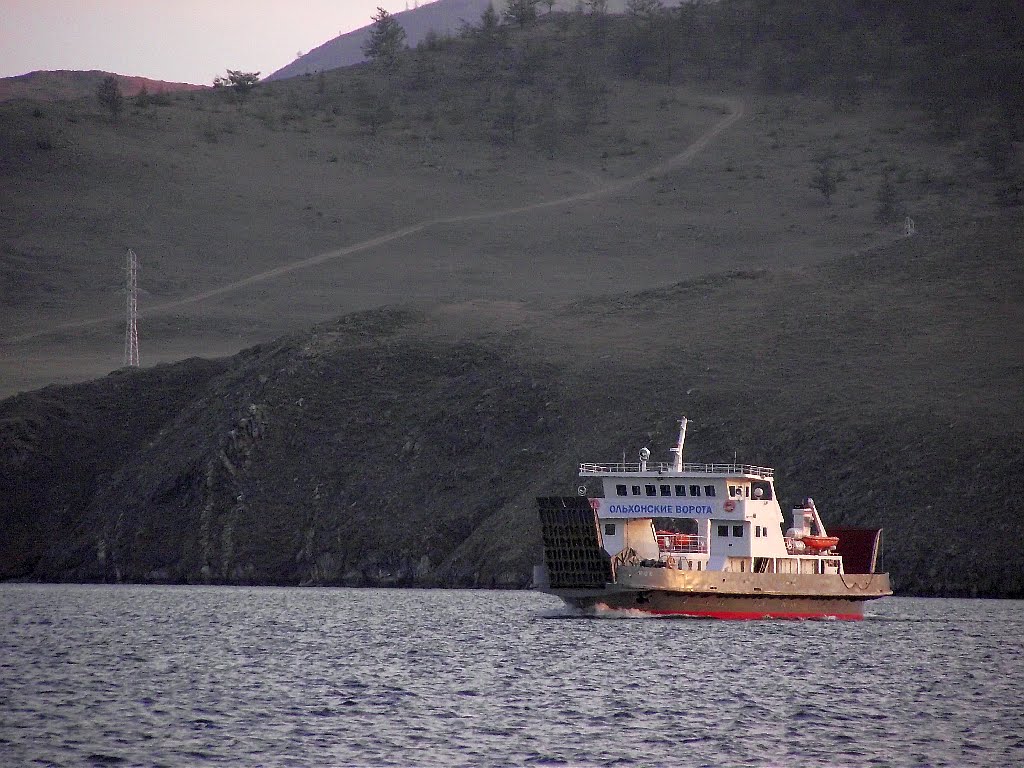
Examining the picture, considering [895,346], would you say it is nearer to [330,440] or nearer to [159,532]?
[330,440]

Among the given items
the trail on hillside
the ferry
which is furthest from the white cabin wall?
the trail on hillside

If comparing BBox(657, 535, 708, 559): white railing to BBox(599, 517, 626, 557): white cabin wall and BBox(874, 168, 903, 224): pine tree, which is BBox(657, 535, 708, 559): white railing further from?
BBox(874, 168, 903, 224): pine tree

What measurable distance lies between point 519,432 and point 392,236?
71.2 m

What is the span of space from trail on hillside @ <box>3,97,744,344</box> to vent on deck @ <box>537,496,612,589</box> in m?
85.2

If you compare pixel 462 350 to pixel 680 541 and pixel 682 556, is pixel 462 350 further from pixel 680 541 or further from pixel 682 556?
pixel 682 556

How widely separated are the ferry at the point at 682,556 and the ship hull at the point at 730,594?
0.04 meters

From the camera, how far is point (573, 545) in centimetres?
6700

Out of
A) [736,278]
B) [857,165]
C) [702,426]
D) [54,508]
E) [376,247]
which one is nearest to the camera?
[702,426]

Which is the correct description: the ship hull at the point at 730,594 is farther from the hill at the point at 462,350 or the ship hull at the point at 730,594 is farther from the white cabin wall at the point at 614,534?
the hill at the point at 462,350

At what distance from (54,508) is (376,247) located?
222 ft

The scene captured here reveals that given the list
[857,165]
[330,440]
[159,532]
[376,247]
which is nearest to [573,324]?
[330,440]

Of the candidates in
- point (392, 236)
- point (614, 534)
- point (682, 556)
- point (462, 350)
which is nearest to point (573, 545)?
point (614, 534)

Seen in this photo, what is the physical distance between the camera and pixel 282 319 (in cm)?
14512

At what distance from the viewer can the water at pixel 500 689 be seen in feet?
116
